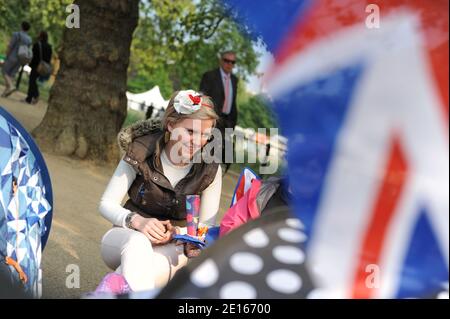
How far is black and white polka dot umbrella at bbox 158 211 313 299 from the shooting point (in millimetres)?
1355

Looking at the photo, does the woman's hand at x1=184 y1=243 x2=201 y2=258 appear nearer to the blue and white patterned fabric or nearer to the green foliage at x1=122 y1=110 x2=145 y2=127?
the blue and white patterned fabric

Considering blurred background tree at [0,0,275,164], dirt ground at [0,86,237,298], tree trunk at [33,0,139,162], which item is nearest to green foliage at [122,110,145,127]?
blurred background tree at [0,0,275,164]

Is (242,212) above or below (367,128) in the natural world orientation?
below

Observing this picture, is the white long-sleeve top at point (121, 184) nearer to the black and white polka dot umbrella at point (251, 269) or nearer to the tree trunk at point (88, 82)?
the black and white polka dot umbrella at point (251, 269)

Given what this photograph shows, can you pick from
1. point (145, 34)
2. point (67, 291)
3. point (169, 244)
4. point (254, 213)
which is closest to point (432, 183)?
point (254, 213)

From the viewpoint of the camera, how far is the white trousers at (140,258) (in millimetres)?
2475

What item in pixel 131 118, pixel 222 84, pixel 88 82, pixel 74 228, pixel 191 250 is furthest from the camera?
pixel 131 118

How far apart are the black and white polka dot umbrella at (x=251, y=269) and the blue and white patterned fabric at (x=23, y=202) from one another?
1.04m

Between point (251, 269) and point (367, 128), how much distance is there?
0.39 m

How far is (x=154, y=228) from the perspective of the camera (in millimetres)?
2703

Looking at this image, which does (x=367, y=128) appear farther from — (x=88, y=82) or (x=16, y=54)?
(x=16, y=54)

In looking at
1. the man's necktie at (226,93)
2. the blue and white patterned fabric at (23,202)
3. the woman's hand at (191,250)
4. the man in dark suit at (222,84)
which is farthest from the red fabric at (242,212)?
the man's necktie at (226,93)

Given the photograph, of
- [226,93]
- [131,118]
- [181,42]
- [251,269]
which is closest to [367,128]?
[251,269]

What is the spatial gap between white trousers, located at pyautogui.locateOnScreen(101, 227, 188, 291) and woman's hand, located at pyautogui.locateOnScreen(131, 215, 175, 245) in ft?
0.08
